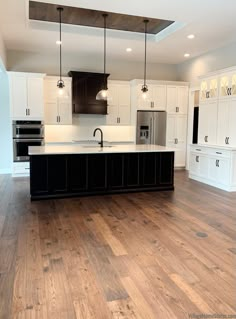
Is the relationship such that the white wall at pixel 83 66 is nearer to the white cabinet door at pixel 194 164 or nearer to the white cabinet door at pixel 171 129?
the white cabinet door at pixel 171 129

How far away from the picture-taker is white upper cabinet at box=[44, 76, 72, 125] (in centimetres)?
729

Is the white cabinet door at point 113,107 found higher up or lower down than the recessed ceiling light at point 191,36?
lower down

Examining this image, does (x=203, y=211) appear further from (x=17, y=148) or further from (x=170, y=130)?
(x=17, y=148)

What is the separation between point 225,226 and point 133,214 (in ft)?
4.26

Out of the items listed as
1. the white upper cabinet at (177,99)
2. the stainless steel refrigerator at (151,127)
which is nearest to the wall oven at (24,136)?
the stainless steel refrigerator at (151,127)

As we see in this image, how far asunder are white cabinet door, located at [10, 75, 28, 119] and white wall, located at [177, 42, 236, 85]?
4532mm

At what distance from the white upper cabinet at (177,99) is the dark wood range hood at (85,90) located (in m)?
1.90

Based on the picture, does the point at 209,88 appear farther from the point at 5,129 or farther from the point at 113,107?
Result: the point at 5,129

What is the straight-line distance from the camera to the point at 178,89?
8125 mm

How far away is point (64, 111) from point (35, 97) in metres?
0.85

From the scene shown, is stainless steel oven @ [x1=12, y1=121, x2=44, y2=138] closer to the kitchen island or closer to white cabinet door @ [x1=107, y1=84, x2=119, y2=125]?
the kitchen island

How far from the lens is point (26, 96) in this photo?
22.6ft

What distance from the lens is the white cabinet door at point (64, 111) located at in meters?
7.43

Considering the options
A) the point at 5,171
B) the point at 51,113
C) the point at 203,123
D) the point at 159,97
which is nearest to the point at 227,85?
the point at 203,123
